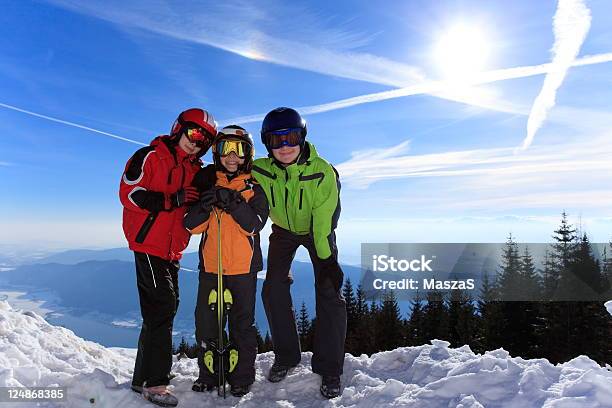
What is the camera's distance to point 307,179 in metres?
5.65

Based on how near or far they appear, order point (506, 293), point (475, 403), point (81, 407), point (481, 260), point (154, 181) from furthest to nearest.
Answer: point (481, 260) → point (506, 293) → point (154, 181) → point (81, 407) → point (475, 403)

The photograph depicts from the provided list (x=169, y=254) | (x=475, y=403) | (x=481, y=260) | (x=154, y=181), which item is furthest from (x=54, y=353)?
(x=481, y=260)

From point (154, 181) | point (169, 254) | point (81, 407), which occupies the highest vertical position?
point (154, 181)

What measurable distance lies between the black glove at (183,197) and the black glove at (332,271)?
5.78ft

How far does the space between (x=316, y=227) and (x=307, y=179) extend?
0.60 metres

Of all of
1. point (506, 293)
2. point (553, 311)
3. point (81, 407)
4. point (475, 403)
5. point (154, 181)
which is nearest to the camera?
point (475, 403)

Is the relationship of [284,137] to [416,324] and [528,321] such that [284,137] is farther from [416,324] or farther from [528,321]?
[416,324]

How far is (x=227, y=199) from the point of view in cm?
520

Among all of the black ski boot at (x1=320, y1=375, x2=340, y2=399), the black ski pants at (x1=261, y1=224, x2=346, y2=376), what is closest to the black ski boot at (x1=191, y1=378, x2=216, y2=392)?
the black ski pants at (x1=261, y1=224, x2=346, y2=376)

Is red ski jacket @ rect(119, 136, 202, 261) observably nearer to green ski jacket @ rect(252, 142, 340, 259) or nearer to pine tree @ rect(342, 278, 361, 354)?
green ski jacket @ rect(252, 142, 340, 259)

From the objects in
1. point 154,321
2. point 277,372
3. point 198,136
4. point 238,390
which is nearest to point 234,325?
point 238,390

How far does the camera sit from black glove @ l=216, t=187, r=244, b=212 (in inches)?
204

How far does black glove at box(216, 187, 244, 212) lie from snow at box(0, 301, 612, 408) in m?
2.27

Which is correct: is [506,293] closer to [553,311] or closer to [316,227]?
[553,311]
